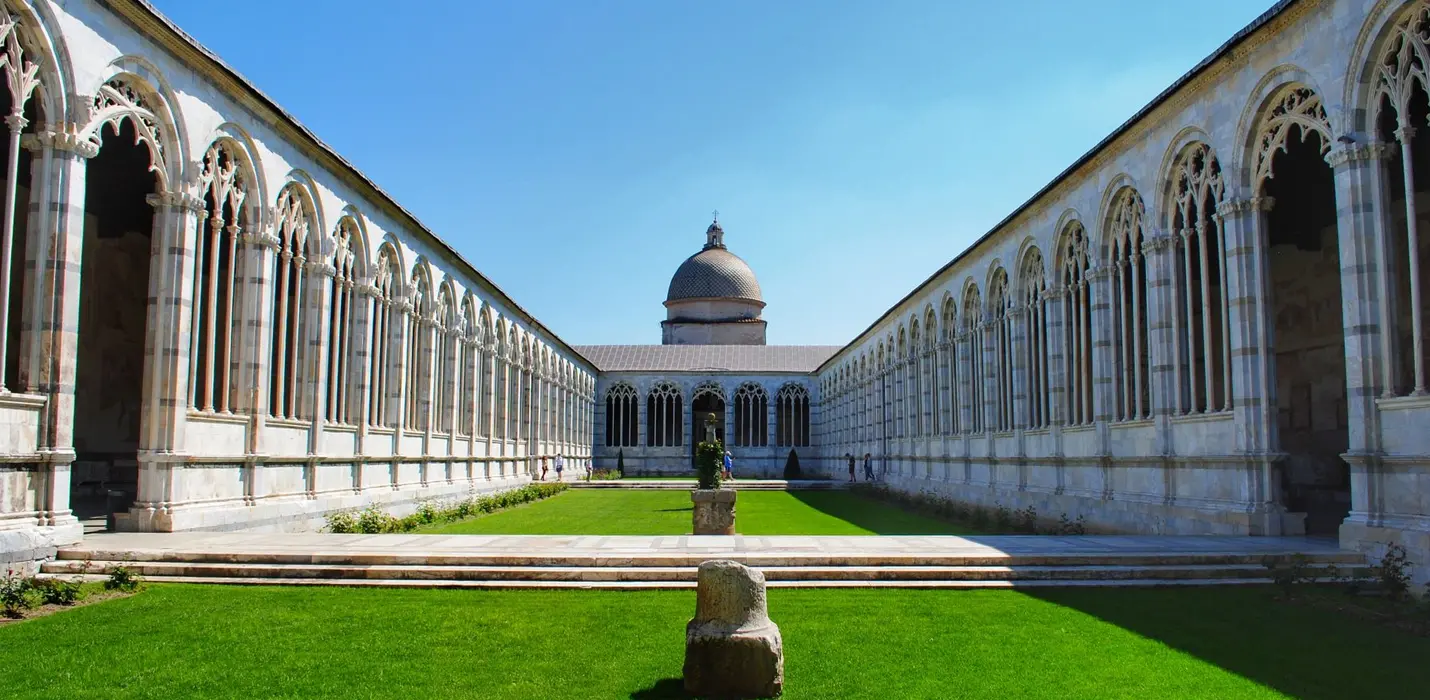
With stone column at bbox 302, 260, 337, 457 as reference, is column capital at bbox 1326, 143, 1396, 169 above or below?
above

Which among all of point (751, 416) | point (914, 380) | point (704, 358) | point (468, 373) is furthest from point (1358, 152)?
point (704, 358)

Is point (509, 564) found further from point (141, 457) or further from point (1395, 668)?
point (1395, 668)

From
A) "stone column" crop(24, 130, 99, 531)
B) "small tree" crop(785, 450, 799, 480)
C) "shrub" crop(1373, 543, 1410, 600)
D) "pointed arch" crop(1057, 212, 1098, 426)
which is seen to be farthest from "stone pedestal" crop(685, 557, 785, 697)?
"small tree" crop(785, 450, 799, 480)

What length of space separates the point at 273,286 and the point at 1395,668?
686 inches

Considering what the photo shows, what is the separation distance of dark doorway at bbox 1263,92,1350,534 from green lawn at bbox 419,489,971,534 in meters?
6.94

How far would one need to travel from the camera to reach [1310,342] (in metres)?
20.8

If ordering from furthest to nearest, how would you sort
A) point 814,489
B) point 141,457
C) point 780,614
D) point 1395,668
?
point 814,489 < point 141,457 < point 780,614 < point 1395,668

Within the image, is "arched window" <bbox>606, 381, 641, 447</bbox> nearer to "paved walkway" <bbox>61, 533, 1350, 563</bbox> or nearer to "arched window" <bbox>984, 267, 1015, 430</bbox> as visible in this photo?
"arched window" <bbox>984, 267, 1015, 430</bbox>

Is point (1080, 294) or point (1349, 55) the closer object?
point (1349, 55)

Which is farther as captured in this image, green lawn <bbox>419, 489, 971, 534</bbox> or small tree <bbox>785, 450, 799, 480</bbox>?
small tree <bbox>785, 450, 799, 480</bbox>

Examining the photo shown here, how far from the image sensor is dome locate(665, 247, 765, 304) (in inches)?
2817

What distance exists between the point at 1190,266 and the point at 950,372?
15734 millimetres

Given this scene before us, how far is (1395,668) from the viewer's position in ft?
26.9

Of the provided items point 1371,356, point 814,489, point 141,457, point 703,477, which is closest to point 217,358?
point 141,457
